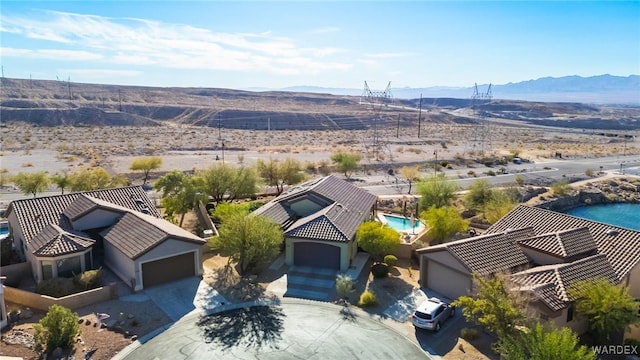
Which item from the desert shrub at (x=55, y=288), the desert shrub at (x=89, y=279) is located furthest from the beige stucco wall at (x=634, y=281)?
the desert shrub at (x=55, y=288)

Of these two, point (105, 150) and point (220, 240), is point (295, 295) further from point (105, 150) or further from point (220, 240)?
point (105, 150)

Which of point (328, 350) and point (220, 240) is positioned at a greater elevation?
point (220, 240)

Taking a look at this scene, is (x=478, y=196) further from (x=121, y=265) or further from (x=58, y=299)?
(x=58, y=299)

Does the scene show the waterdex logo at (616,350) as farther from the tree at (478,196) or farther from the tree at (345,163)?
the tree at (345,163)

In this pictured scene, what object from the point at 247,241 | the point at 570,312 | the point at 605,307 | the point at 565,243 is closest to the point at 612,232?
the point at 565,243

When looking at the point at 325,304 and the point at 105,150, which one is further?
the point at 105,150

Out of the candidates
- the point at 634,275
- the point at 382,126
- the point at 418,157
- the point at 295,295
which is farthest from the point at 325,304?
the point at 382,126
